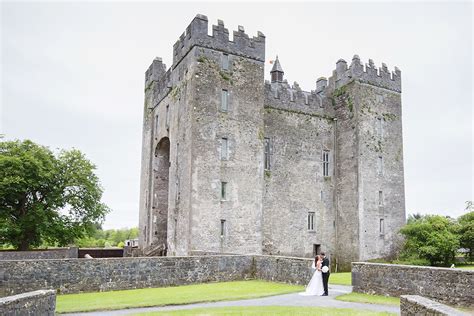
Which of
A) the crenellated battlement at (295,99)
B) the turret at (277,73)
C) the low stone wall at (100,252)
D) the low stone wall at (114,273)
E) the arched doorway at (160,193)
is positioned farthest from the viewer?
the turret at (277,73)

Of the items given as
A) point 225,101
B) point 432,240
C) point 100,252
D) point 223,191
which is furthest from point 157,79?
point 432,240

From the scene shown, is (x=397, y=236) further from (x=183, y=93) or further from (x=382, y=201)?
(x=183, y=93)

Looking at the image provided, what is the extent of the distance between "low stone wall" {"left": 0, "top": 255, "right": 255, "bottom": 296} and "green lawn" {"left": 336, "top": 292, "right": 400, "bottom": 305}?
564cm

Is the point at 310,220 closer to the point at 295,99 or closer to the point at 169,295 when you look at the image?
the point at 295,99

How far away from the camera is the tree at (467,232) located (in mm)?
31125

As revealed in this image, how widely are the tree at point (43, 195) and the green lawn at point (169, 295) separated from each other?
19.1 m

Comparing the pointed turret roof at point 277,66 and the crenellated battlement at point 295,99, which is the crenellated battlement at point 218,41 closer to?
the crenellated battlement at point 295,99

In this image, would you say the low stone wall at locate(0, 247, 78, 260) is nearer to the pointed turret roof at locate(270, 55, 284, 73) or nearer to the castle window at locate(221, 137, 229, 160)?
the castle window at locate(221, 137, 229, 160)

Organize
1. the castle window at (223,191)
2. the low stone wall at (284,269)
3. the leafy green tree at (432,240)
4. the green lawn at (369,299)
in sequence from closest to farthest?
1. the green lawn at (369,299)
2. the low stone wall at (284,269)
3. the castle window at (223,191)
4. the leafy green tree at (432,240)

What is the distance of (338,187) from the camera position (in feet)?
108

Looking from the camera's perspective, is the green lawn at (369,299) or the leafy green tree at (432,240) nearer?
the green lawn at (369,299)

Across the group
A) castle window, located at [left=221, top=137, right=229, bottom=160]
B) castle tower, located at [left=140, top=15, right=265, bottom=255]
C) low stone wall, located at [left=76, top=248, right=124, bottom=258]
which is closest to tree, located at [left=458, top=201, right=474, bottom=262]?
castle tower, located at [left=140, top=15, right=265, bottom=255]

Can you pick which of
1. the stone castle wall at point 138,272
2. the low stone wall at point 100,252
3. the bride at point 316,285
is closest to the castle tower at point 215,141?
the stone castle wall at point 138,272

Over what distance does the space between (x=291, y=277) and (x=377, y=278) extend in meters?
3.81
